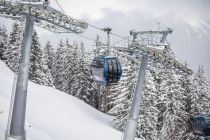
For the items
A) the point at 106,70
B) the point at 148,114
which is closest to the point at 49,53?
the point at 148,114

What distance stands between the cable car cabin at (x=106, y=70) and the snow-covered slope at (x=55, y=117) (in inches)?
216

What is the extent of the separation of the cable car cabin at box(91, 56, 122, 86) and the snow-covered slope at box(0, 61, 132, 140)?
550 centimetres

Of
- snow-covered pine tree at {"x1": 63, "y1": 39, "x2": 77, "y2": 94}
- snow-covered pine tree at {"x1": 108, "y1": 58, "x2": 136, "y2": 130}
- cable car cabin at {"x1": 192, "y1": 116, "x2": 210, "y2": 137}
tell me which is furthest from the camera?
snow-covered pine tree at {"x1": 63, "y1": 39, "x2": 77, "y2": 94}

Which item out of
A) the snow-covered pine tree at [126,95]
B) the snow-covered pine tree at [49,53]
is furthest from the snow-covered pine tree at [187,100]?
the snow-covered pine tree at [49,53]

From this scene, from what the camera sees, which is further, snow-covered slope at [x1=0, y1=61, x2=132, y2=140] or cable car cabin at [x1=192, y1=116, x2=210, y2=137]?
cable car cabin at [x1=192, y1=116, x2=210, y2=137]

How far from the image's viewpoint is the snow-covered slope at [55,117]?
82.0 ft

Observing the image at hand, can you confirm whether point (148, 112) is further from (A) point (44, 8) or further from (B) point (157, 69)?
(A) point (44, 8)

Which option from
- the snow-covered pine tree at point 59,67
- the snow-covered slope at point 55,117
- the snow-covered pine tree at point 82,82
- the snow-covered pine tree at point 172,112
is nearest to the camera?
the snow-covered slope at point 55,117

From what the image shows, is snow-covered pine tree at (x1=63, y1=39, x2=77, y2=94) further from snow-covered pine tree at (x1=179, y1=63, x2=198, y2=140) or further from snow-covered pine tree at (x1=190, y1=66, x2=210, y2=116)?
snow-covered pine tree at (x1=190, y1=66, x2=210, y2=116)

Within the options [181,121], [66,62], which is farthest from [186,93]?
[66,62]

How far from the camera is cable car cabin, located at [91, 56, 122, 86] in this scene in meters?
24.6

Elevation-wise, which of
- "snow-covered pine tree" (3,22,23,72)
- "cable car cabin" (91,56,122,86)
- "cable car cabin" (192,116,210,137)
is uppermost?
"snow-covered pine tree" (3,22,23,72)

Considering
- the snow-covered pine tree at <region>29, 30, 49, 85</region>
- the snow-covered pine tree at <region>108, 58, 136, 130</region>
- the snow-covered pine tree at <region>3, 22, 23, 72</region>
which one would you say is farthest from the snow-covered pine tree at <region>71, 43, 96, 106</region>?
the snow-covered pine tree at <region>108, 58, 136, 130</region>

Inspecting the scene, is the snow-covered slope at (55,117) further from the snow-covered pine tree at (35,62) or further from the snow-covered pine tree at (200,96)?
the snow-covered pine tree at (200,96)
